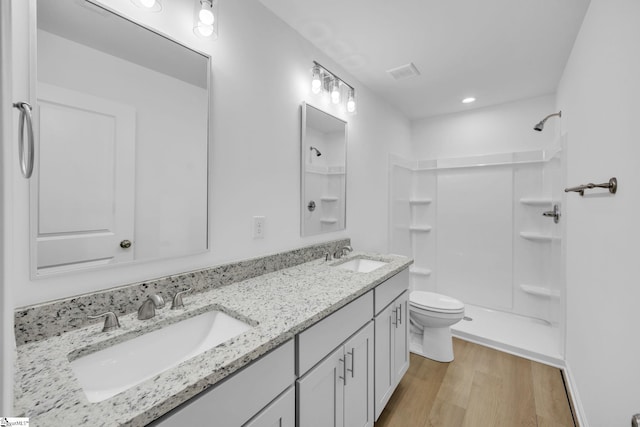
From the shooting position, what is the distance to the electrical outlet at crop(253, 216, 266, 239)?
151 centimetres

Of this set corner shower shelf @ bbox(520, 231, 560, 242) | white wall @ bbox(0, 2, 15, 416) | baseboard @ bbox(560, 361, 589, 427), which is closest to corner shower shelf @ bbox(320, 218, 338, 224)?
white wall @ bbox(0, 2, 15, 416)

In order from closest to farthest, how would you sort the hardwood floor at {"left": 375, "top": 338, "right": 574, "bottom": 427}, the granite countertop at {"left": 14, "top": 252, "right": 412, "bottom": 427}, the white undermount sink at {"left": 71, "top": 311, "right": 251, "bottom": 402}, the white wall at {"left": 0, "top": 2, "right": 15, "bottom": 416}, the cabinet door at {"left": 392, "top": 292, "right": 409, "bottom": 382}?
1. the white wall at {"left": 0, "top": 2, "right": 15, "bottom": 416}
2. the granite countertop at {"left": 14, "top": 252, "right": 412, "bottom": 427}
3. the white undermount sink at {"left": 71, "top": 311, "right": 251, "bottom": 402}
4. the hardwood floor at {"left": 375, "top": 338, "right": 574, "bottom": 427}
5. the cabinet door at {"left": 392, "top": 292, "right": 409, "bottom": 382}

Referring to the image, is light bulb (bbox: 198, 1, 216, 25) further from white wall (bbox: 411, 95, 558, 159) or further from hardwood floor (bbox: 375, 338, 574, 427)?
white wall (bbox: 411, 95, 558, 159)

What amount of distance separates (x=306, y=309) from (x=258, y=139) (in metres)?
0.96

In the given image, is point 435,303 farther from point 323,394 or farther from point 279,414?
point 279,414

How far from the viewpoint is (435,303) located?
7.60 feet

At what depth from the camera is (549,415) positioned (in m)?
1.67

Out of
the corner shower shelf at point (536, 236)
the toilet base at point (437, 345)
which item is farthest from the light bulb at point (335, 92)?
the corner shower shelf at point (536, 236)

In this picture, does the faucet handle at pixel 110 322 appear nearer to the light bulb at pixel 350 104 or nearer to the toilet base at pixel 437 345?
the light bulb at pixel 350 104

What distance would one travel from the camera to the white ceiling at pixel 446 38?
61.4 inches

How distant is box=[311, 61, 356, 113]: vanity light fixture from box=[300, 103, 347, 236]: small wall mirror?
0.13m

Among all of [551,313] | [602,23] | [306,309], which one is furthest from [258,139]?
[551,313]

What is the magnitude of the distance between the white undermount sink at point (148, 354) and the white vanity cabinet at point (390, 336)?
85 centimetres

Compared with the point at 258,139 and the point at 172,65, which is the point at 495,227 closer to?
the point at 258,139
